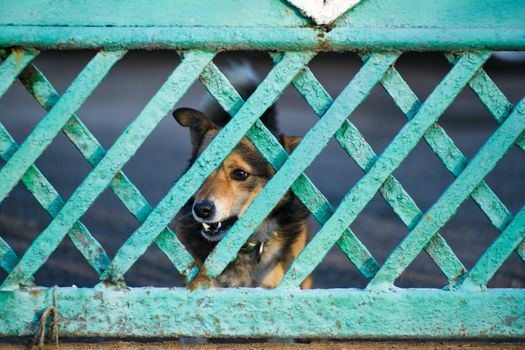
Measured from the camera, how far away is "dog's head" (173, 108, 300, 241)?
3.16 m

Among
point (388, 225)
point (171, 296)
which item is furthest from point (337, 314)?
point (388, 225)

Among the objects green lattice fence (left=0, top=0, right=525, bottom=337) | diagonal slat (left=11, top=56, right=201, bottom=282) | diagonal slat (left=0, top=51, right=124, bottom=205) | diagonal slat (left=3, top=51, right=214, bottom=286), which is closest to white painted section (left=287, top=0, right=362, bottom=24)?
green lattice fence (left=0, top=0, right=525, bottom=337)

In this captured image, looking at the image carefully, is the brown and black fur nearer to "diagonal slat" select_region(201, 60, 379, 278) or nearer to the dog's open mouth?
the dog's open mouth

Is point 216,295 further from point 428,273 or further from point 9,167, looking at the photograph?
point 428,273

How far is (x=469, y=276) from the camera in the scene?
2494mm

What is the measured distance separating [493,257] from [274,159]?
0.96 meters

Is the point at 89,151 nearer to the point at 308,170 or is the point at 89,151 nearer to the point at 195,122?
the point at 195,122

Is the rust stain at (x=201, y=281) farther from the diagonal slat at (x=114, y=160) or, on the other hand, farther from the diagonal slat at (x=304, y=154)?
the diagonal slat at (x=114, y=160)

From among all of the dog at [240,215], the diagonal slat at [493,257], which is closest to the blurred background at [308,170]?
the dog at [240,215]

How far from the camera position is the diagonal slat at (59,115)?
92.7 inches

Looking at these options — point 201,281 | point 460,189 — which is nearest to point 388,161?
point 460,189

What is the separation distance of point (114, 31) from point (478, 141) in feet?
23.4

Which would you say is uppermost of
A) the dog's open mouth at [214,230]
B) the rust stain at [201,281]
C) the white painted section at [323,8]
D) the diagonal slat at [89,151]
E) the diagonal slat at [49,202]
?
the white painted section at [323,8]

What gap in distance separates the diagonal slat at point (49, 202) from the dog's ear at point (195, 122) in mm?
893
